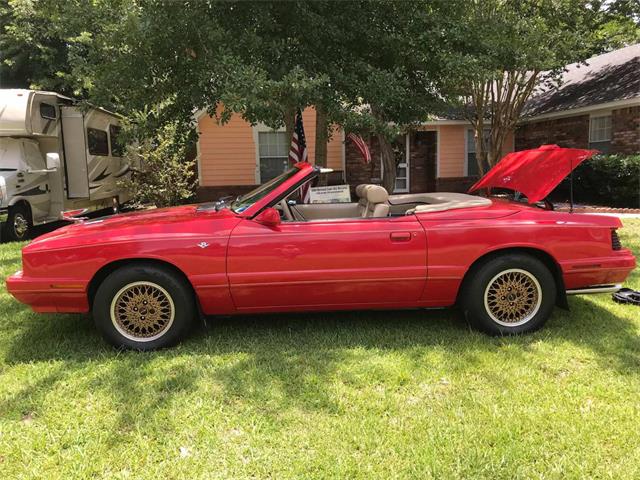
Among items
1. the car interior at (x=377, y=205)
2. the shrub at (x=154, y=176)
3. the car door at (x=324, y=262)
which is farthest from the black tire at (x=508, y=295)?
the shrub at (x=154, y=176)

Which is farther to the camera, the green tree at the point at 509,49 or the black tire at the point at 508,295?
the green tree at the point at 509,49

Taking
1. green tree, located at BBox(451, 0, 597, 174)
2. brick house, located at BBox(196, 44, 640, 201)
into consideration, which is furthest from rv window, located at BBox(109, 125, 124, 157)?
green tree, located at BBox(451, 0, 597, 174)

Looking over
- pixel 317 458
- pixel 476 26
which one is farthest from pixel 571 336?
pixel 476 26

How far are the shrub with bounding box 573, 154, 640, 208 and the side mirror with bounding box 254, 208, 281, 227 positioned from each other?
11.5 m

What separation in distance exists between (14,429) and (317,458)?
1.73 m

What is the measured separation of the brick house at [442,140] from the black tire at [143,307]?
10.5 m

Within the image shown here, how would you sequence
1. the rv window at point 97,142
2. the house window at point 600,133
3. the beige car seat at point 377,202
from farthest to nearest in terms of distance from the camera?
the house window at point 600,133, the rv window at point 97,142, the beige car seat at point 377,202

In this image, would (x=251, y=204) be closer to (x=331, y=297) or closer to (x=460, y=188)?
(x=331, y=297)

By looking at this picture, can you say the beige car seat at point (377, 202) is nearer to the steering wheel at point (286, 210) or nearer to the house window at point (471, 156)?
the steering wheel at point (286, 210)

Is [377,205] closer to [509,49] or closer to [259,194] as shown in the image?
[259,194]

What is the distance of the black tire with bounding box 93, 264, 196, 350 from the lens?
3902 mm

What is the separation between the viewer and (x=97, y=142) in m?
11.8

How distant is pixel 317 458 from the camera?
8.71ft

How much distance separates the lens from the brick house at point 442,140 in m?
14.4
